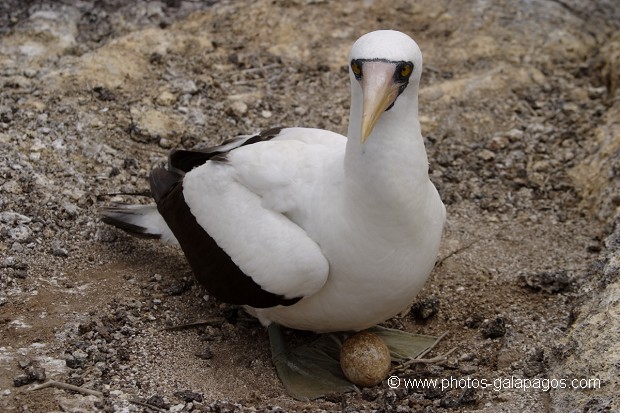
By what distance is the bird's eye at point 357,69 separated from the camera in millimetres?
4020

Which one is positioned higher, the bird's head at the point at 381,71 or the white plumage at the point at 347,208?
the bird's head at the point at 381,71

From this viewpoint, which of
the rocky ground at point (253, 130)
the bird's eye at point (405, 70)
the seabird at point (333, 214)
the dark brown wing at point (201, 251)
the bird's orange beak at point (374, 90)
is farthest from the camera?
the dark brown wing at point (201, 251)

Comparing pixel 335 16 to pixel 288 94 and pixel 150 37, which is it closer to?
pixel 288 94

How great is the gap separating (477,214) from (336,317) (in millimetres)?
1817

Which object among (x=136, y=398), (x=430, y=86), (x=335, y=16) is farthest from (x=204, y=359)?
(x=335, y=16)

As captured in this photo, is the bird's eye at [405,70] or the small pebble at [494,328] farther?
the small pebble at [494,328]

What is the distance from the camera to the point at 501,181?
6.31m

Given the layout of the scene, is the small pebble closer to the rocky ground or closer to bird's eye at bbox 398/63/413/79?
the rocky ground

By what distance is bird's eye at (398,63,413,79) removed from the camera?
4004mm

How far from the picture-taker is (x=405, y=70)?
13.2 ft

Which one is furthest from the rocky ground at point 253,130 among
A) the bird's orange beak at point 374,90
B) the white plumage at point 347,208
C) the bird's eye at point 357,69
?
the bird's eye at point 357,69

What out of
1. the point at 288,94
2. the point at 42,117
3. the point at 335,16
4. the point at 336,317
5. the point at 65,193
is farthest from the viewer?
the point at 335,16
